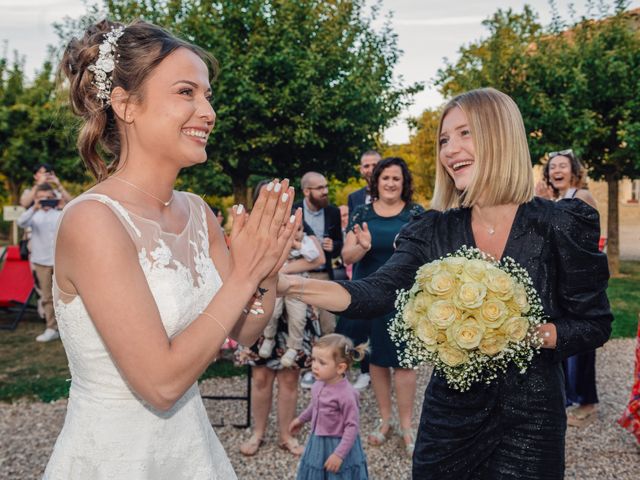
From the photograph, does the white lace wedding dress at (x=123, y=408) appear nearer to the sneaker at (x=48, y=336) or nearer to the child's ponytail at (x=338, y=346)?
the child's ponytail at (x=338, y=346)

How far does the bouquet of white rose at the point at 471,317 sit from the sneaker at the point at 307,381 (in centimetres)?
467

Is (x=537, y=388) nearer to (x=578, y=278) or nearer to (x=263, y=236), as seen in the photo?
(x=578, y=278)

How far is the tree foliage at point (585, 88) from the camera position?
14156 mm

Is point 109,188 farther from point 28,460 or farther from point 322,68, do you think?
point 322,68

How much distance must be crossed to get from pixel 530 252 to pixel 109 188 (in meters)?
1.85

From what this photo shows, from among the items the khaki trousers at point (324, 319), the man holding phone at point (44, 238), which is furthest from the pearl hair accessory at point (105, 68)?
the man holding phone at point (44, 238)

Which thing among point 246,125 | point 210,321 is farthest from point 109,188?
point 246,125

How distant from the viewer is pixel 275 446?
5.55 meters

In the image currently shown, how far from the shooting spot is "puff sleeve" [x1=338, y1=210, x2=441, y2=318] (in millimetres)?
2799

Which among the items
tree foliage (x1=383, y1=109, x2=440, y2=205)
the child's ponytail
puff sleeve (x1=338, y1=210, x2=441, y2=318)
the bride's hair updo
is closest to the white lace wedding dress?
the bride's hair updo

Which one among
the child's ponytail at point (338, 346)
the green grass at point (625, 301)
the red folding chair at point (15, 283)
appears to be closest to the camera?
the child's ponytail at point (338, 346)

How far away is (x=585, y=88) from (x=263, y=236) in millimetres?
14384

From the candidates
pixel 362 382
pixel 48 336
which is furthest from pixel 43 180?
pixel 362 382

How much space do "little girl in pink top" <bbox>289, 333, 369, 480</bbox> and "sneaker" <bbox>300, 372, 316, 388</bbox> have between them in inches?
102
